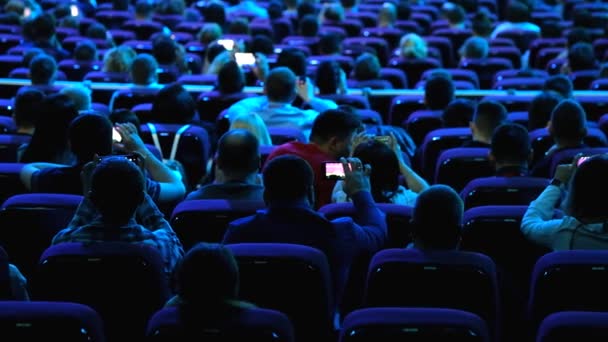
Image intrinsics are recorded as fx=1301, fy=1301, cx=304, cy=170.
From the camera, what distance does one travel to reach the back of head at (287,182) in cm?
542

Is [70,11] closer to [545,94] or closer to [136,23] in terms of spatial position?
[136,23]

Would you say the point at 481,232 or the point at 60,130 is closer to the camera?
the point at 481,232

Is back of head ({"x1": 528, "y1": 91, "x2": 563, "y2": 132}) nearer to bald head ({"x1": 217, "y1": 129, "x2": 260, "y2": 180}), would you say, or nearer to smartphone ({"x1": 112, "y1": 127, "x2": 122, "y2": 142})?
bald head ({"x1": 217, "y1": 129, "x2": 260, "y2": 180})

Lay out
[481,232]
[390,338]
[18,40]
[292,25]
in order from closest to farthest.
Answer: [390,338]
[481,232]
[18,40]
[292,25]

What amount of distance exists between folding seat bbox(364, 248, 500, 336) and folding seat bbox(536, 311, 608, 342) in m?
0.77

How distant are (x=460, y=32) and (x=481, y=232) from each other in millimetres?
9226

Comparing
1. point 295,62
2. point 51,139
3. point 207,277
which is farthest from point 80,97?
point 207,277

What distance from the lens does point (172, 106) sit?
8250 millimetres

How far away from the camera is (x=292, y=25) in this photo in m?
16.1

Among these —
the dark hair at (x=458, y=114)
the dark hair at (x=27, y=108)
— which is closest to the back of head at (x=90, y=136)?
the dark hair at (x=27, y=108)

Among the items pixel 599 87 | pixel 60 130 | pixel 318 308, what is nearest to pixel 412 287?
pixel 318 308

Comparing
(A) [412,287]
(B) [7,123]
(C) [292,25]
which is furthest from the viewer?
(C) [292,25]

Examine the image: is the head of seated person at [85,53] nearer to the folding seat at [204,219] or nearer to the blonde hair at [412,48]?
the blonde hair at [412,48]

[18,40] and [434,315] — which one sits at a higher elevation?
[434,315]
